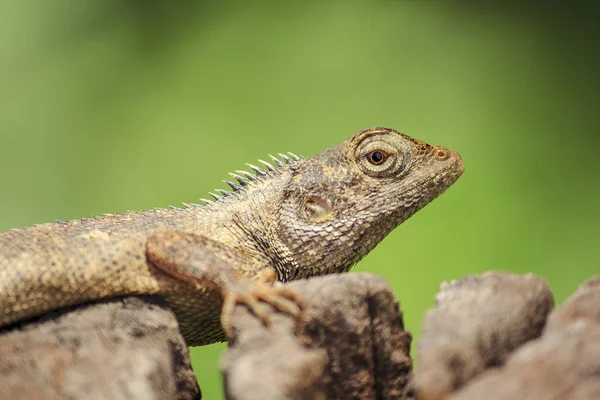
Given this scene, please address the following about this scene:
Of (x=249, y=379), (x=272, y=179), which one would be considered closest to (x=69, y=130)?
(x=272, y=179)

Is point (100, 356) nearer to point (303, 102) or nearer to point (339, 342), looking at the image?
point (339, 342)

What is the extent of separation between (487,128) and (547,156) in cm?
49

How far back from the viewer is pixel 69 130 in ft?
18.3

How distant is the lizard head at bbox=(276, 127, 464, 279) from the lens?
10.2ft

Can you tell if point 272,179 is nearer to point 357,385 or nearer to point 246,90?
point 357,385

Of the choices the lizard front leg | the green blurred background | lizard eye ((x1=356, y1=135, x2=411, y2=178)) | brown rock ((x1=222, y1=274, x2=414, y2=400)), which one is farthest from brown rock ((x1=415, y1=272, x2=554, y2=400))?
the green blurred background

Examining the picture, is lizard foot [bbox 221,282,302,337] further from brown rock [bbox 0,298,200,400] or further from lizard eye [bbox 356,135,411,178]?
lizard eye [bbox 356,135,411,178]

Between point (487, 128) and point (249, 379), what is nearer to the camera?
point (249, 379)

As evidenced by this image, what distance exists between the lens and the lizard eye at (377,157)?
128 inches

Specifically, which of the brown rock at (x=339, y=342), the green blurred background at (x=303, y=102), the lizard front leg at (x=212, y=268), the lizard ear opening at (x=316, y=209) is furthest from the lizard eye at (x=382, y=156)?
the green blurred background at (x=303, y=102)

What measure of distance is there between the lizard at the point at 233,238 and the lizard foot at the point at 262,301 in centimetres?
2

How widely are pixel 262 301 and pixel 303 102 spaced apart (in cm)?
324

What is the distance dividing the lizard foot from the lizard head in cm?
61

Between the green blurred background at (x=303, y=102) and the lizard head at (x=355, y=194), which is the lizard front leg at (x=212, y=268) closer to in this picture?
the lizard head at (x=355, y=194)
